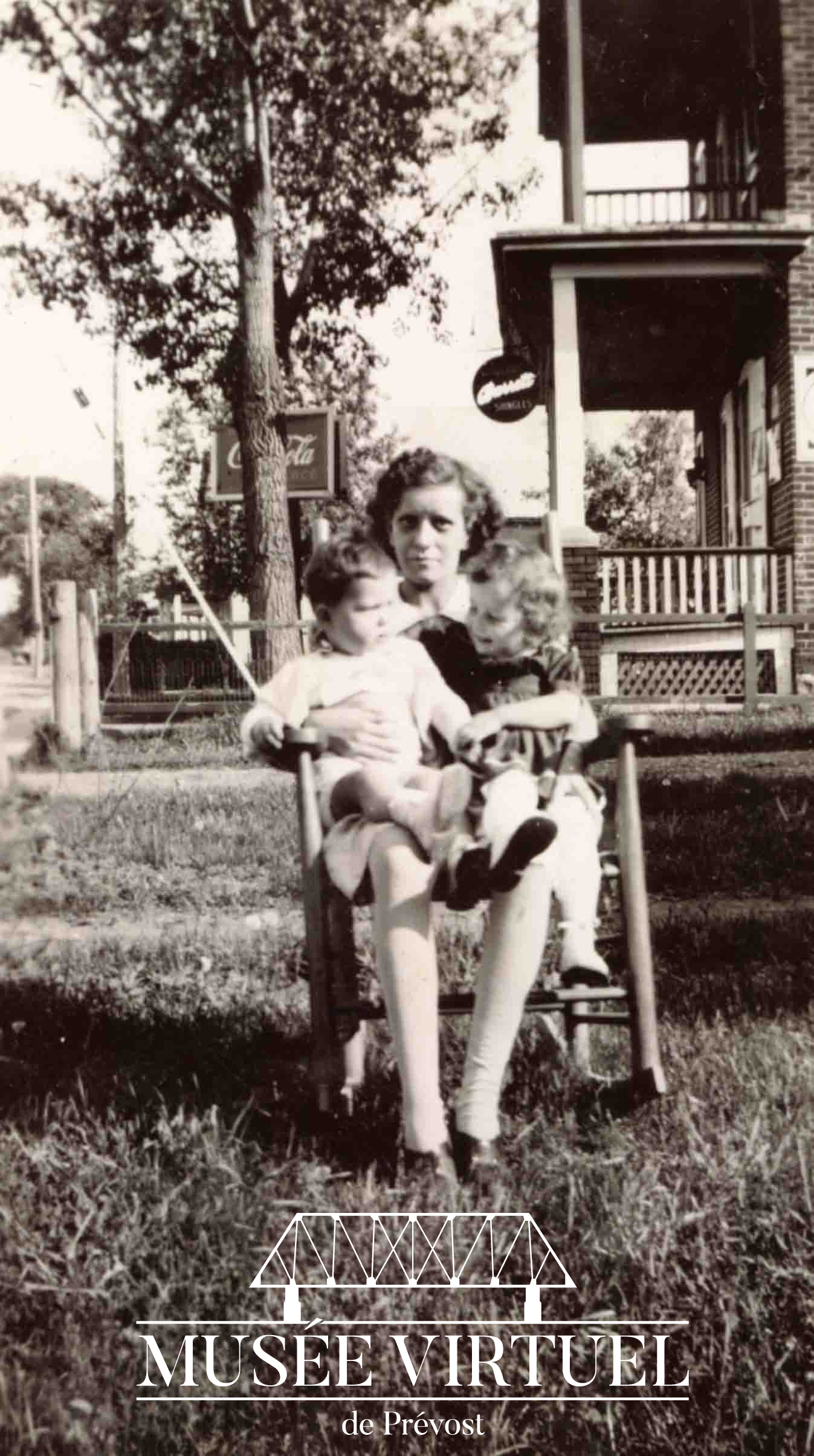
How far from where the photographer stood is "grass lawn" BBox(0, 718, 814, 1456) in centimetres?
165

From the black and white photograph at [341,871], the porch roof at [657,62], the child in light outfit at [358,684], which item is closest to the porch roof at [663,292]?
the porch roof at [657,62]

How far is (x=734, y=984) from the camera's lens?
272cm

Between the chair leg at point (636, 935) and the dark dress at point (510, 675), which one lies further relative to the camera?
the dark dress at point (510, 675)

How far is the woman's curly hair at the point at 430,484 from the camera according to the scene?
7.29ft

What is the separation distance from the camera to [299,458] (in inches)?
101

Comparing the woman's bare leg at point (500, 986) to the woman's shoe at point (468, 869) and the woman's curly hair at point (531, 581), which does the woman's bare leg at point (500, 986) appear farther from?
the woman's curly hair at point (531, 581)

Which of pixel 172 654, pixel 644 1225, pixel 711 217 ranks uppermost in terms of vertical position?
pixel 711 217

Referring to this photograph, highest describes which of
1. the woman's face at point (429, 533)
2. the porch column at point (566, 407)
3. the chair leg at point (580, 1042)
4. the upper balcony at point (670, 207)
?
the upper balcony at point (670, 207)

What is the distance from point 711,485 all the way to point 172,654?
11361 millimetres

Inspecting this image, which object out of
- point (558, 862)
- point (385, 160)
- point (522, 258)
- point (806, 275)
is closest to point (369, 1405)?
point (558, 862)

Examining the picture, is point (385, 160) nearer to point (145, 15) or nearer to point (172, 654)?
point (145, 15)

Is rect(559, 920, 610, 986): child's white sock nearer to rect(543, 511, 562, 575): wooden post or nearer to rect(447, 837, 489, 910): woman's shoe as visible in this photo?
rect(447, 837, 489, 910): woman's shoe

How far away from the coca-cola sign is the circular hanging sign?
1.01ft

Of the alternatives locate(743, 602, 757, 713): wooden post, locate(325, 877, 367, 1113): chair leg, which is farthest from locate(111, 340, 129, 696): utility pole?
locate(743, 602, 757, 713): wooden post
